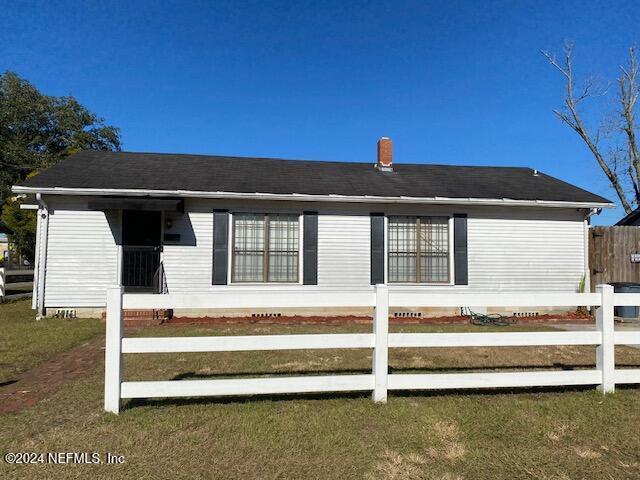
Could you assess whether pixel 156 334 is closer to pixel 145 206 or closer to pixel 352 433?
pixel 145 206

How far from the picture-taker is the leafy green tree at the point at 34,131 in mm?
33188

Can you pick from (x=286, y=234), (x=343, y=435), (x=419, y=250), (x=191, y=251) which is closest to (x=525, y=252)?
(x=419, y=250)

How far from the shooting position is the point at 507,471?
289cm

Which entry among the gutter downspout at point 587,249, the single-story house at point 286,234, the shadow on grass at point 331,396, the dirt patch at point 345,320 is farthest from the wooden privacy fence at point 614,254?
the shadow on grass at point 331,396

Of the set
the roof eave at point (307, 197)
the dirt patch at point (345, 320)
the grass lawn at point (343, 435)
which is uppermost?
the roof eave at point (307, 197)

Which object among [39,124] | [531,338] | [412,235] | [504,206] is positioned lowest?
[531,338]

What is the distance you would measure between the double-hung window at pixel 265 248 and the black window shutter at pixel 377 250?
1.94 metres

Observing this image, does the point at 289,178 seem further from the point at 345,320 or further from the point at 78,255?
the point at 78,255

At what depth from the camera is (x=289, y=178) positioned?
11898mm

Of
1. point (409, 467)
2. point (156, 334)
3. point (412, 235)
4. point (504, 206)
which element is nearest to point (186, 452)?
point (409, 467)

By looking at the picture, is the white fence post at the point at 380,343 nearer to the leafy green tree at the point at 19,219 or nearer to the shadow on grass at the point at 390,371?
the shadow on grass at the point at 390,371

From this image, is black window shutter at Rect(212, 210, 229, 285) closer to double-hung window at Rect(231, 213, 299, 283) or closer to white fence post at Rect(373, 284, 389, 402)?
double-hung window at Rect(231, 213, 299, 283)

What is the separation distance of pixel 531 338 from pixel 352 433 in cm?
219

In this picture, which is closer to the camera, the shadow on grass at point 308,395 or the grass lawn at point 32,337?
the shadow on grass at point 308,395
